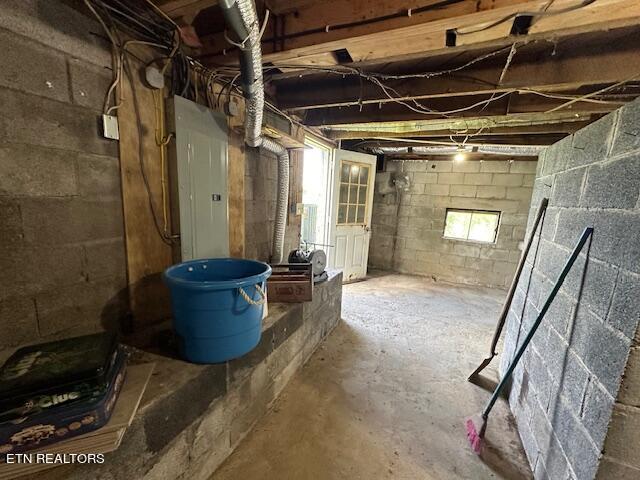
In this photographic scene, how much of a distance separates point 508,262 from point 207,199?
4.61m

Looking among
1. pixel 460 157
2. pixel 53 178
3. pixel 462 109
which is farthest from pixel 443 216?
pixel 53 178

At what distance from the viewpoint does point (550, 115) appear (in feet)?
7.95

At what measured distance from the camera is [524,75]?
1.64 m

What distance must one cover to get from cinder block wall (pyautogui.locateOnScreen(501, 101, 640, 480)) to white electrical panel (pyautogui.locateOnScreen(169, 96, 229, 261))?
6.54 feet

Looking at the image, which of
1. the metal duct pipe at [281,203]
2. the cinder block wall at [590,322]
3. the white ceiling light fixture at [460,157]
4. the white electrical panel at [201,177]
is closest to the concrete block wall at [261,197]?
the metal duct pipe at [281,203]

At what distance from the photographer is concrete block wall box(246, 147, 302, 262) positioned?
218 cm

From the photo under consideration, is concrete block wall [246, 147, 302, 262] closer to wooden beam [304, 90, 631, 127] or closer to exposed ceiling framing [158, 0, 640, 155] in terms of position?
exposed ceiling framing [158, 0, 640, 155]

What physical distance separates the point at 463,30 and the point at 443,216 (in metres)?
3.72

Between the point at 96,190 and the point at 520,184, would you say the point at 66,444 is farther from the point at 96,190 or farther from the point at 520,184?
the point at 520,184

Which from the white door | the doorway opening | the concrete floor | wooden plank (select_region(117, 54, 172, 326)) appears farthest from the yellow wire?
the white door

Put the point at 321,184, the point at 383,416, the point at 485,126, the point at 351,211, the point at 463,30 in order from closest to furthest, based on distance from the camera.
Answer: the point at 463,30
the point at 383,416
the point at 485,126
the point at 321,184
the point at 351,211

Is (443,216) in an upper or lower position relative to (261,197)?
lower

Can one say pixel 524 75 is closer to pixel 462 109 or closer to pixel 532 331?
pixel 462 109

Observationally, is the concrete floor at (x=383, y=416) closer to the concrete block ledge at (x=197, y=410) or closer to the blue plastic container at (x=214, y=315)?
the concrete block ledge at (x=197, y=410)
